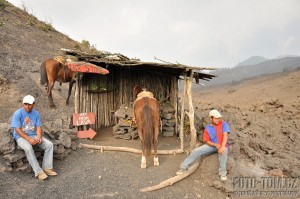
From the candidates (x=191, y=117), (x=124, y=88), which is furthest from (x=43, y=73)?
(x=191, y=117)

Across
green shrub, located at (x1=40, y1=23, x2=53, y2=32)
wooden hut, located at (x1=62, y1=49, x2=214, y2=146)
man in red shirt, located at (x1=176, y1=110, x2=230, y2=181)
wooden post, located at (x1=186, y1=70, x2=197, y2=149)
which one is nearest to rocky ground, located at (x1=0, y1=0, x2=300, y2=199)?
man in red shirt, located at (x1=176, y1=110, x2=230, y2=181)

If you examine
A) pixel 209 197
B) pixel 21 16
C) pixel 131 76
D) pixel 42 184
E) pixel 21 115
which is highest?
pixel 21 16

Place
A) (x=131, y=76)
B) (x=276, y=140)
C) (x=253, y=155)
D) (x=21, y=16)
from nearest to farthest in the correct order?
(x=253, y=155) → (x=131, y=76) → (x=276, y=140) → (x=21, y=16)

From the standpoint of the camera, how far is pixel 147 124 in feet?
22.2

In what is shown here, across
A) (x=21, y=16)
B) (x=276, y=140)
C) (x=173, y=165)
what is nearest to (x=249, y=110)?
(x=276, y=140)

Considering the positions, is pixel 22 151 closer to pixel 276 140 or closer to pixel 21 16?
pixel 276 140

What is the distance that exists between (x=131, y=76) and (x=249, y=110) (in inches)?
370

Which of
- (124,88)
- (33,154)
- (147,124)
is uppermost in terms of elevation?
(124,88)

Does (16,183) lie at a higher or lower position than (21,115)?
lower

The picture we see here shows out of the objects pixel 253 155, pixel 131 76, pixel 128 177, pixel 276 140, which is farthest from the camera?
pixel 276 140

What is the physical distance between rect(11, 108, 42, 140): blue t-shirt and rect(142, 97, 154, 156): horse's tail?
2.51 metres

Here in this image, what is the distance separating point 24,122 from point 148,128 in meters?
2.85

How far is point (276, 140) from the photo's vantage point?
11.4m

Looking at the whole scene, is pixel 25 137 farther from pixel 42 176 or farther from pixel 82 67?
pixel 82 67
